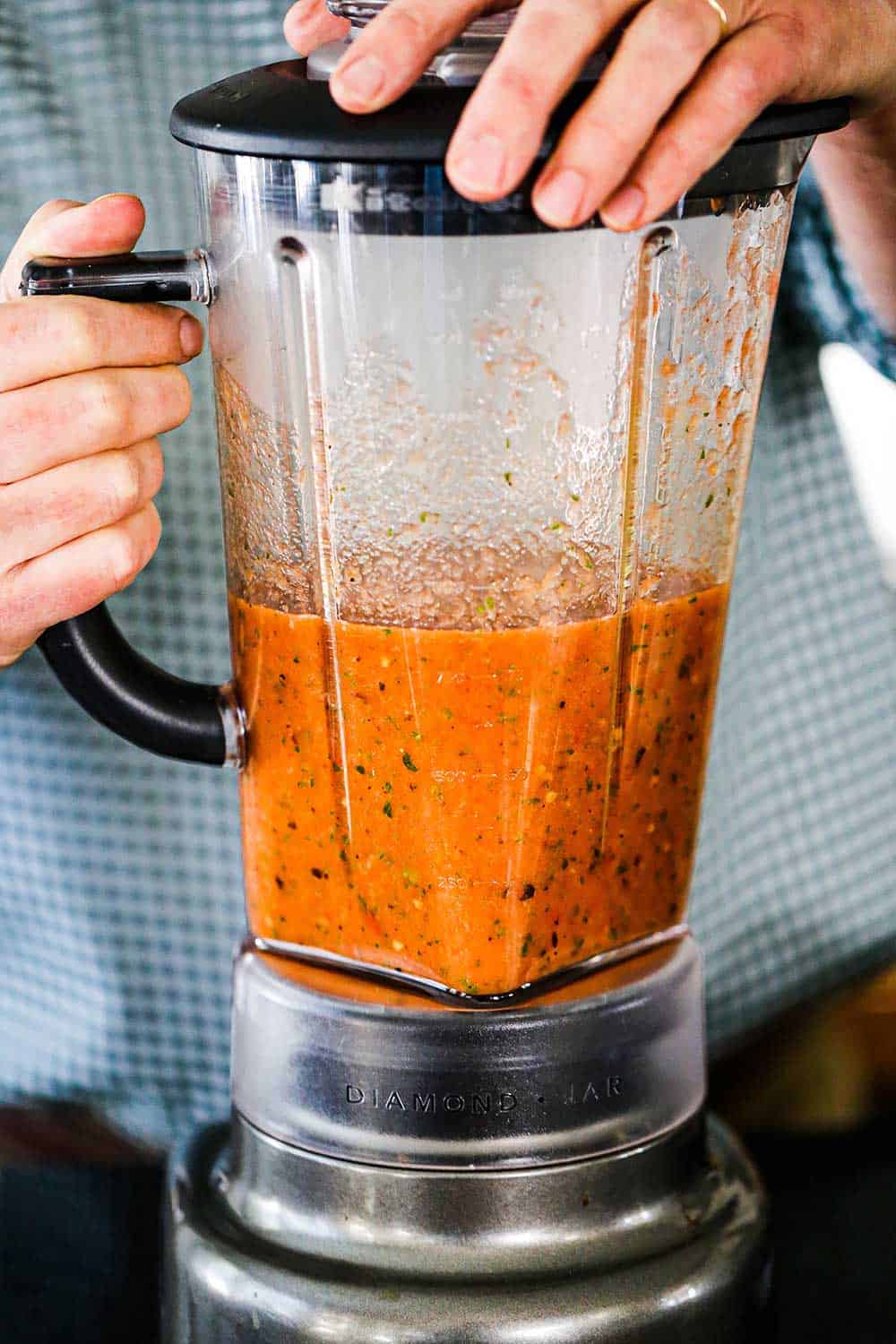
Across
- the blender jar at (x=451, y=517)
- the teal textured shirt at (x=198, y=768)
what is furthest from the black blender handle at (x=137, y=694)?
the teal textured shirt at (x=198, y=768)

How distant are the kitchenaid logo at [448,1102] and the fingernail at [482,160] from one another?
283 mm

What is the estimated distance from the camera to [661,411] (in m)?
0.46

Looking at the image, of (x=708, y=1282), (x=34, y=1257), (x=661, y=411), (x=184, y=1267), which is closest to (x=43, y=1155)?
(x=34, y=1257)

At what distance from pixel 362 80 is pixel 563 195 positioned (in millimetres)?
63

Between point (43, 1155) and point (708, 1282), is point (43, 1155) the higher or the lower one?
the lower one

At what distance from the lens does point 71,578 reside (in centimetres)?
50

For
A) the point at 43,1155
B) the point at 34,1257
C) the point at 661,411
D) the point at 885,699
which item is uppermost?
the point at 661,411

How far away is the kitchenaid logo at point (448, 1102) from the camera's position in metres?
0.47

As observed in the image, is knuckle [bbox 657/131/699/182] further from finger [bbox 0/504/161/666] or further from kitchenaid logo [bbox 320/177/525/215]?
finger [bbox 0/504/161/666]

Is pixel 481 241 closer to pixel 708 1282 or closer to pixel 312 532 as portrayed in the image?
pixel 312 532

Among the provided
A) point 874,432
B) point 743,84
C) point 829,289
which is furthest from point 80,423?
point 874,432

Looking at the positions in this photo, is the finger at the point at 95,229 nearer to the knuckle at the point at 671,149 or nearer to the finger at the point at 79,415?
the finger at the point at 79,415

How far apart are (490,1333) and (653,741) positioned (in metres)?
0.20

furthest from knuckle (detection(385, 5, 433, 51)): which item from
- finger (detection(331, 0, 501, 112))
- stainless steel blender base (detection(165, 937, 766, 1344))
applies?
stainless steel blender base (detection(165, 937, 766, 1344))
